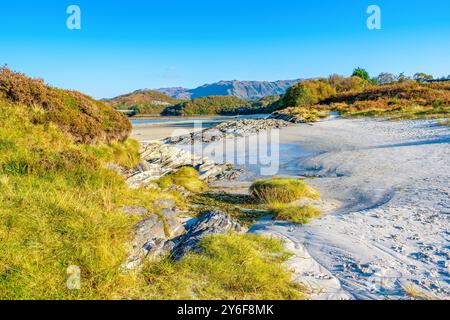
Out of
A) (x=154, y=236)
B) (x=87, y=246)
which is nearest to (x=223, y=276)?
(x=154, y=236)

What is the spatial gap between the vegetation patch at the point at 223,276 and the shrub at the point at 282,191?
3.77 metres

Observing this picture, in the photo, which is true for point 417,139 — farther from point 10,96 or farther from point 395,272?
point 10,96

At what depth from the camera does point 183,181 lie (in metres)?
10.6

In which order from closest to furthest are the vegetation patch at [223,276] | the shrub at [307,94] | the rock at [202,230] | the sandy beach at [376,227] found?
1. the vegetation patch at [223,276]
2. the sandy beach at [376,227]
3. the rock at [202,230]
4. the shrub at [307,94]

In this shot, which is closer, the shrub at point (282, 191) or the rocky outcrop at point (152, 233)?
the rocky outcrop at point (152, 233)

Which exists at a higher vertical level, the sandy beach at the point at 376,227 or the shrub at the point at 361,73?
the shrub at the point at 361,73

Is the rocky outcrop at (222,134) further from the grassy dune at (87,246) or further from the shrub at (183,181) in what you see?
the grassy dune at (87,246)

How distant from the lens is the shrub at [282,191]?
27.0 feet

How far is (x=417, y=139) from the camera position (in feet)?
54.4

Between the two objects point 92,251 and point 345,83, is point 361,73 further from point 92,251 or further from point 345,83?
point 92,251

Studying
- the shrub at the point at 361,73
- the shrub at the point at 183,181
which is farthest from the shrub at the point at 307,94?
the shrub at the point at 183,181

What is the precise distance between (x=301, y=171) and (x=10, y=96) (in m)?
10.2

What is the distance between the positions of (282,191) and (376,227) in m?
2.77

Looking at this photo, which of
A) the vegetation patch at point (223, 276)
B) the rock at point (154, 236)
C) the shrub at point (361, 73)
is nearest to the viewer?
the vegetation patch at point (223, 276)
